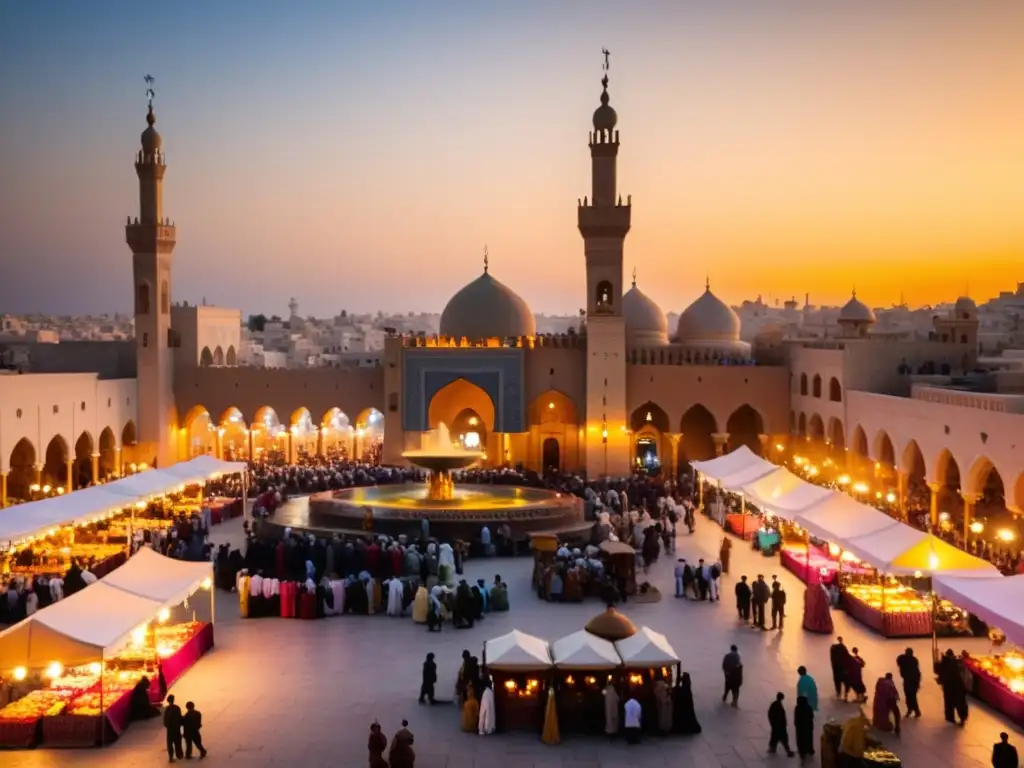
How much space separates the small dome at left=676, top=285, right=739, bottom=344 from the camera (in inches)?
1377

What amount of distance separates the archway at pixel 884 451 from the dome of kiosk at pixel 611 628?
14840mm

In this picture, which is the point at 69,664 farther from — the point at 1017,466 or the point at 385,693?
the point at 1017,466

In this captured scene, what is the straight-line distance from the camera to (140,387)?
100ft

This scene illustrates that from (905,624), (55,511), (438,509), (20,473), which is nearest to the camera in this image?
(905,624)

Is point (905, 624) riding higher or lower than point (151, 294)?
lower

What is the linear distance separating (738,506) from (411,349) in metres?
10.5

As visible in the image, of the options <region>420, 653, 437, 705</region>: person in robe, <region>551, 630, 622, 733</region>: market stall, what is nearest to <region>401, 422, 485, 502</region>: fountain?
<region>420, 653, 437, 705</region>: person in robe

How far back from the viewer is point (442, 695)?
451 inches

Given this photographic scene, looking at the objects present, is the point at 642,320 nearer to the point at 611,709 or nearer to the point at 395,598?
the point at 395,598

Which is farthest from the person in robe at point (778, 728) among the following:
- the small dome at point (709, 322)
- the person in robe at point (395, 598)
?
the small dome at point (709, 322)

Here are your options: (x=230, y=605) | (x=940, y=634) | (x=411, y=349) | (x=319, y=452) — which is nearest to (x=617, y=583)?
(x=940, y=634)

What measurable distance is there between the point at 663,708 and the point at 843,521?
19.6 feet

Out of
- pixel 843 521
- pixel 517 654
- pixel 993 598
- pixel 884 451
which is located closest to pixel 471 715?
pixel 517 654

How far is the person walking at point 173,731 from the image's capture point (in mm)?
9555
